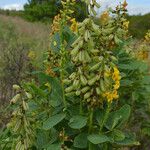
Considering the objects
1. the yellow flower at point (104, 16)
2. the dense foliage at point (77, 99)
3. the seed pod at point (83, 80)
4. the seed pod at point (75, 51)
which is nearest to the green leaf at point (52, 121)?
the dense foliage at point (77, 99)

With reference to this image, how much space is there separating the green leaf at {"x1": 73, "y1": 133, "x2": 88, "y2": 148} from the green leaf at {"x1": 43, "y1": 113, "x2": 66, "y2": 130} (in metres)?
0.13

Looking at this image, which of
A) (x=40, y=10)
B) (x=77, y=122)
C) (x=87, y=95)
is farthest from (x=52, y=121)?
(x=40, y=10)

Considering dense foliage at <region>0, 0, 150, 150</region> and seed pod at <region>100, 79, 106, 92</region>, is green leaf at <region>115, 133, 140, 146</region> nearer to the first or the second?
dense foliage at <region>0, 0, 150, 150</region>

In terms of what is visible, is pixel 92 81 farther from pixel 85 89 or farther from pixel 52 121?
pixel 52 121

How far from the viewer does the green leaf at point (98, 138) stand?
263 centimetres

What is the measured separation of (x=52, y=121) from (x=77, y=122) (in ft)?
0.43

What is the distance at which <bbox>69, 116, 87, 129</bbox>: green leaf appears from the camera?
2664 millimetres

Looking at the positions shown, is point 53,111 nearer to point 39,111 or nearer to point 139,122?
point 39,111

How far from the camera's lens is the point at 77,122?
2.69 meters

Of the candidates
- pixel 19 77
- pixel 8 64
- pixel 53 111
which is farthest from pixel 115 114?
pixel 8 64

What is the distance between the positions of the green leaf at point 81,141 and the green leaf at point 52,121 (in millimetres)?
133

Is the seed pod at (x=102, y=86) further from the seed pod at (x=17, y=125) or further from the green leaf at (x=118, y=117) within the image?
the seed pod at (x=17, y=125)

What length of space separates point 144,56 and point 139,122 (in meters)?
0.56

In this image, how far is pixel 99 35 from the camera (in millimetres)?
2699
